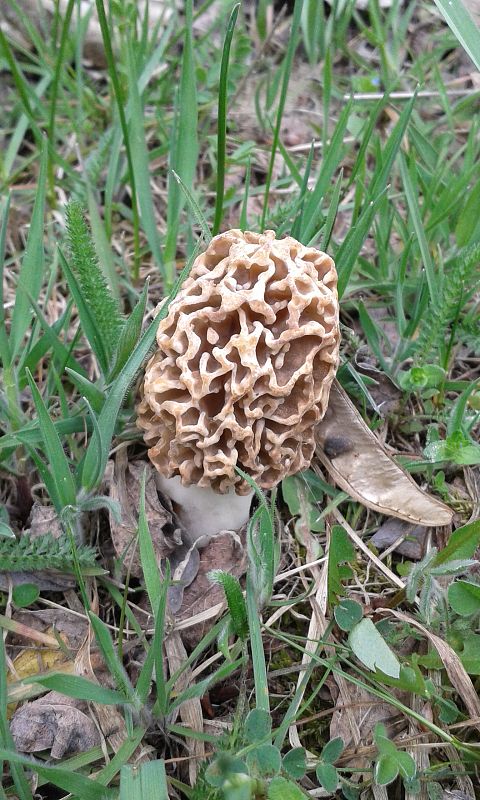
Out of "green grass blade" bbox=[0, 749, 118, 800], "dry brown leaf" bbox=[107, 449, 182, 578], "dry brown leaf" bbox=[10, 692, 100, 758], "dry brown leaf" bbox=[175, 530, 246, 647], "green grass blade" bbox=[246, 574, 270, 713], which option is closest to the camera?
"green grass blade" bbox=[0, 749, 118, 800]

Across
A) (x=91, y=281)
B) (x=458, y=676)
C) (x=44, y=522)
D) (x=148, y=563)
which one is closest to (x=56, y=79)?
(x=91, y=281)

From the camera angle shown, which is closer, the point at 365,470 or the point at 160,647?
the point at 160,647

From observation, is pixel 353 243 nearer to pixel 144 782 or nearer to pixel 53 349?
pixel 53 349

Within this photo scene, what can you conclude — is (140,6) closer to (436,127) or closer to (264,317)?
(436,127)

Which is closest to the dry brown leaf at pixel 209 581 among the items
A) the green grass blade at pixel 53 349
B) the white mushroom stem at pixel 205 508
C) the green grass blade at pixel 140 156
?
the white mushroom stem at pixel 205 508

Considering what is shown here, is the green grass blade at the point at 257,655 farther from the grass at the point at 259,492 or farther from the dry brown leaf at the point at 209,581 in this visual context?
the dry brown leaf at the point at 209,581

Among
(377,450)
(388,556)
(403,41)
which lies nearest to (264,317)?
(377,450)

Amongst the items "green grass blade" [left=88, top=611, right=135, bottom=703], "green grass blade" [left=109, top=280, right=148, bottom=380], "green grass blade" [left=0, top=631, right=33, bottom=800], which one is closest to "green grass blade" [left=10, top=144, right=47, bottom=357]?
"green grass blade" [left=109, top=280, right=148, bottom=380]

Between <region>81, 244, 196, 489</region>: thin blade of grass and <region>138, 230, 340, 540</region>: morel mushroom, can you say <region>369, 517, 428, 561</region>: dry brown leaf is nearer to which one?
<region>138, 230, 340, 540</region>: morel mushroom
